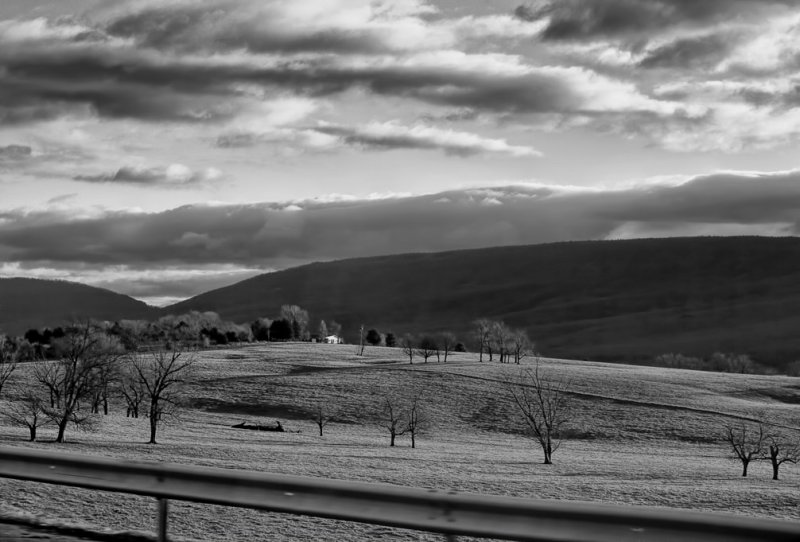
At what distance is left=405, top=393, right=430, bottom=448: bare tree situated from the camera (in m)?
66.6

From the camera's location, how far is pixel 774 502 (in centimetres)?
3506

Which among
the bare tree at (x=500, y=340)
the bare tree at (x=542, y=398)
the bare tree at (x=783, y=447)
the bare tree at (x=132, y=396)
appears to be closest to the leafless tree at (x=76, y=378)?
the bare tree at (x=132, y=396)

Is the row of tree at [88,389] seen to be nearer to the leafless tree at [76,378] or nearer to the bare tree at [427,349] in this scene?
the leafless tree at [76,378]

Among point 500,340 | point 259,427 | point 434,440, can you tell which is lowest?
point 434,440

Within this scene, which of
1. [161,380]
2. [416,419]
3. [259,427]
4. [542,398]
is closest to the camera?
[161,380]

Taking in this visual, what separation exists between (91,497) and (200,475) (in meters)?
16.9

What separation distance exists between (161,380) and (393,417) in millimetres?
17402

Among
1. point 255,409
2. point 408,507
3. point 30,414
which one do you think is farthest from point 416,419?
point 408,507

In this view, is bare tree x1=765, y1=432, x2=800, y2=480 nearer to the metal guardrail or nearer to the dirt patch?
the dirt patch

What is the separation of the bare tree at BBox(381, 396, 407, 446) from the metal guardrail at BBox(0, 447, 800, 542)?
A: 5474 centimetres

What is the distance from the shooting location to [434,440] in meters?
68.3

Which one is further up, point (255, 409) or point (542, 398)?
point (542, 398)

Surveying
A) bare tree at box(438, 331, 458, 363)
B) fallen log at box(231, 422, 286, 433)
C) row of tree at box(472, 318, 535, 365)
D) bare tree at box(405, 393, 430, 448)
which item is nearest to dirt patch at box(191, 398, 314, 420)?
bare tree at box(405, 393, 430, 448)

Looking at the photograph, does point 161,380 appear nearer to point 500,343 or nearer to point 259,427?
point 259,427
